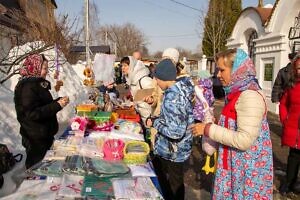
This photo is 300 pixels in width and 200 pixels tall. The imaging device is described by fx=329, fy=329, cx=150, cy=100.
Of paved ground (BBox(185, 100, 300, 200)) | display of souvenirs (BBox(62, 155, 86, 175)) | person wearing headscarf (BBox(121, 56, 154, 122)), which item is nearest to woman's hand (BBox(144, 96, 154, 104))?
person wearing headscarf (BBox(121, 56, 154, 122))

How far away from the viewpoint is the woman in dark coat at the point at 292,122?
419 centimetres

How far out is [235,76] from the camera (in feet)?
7.55

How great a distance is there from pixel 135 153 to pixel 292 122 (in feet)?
8.00

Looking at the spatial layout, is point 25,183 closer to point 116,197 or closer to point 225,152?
point 116,197

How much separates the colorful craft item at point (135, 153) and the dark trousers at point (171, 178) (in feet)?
1.15

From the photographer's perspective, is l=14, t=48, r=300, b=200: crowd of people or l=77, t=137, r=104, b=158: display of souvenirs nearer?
l=14, t=48, r=300, b=200: crowd of people

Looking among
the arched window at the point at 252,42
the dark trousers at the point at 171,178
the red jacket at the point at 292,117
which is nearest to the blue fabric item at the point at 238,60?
the dark trousers at the point at 171,178

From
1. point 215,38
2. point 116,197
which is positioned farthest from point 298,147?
point 215,38

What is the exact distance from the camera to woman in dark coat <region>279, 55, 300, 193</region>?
4.19m

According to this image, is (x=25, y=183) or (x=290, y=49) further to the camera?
(x=290, y=49)

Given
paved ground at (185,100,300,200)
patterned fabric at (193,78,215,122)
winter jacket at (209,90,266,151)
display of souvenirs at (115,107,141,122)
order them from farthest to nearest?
patterned fabric at (193,78,215,122), display of souvenirs at (115,107,141,122), paved ground at (185,100,300,200), winter jacket at (209,90,266,151)

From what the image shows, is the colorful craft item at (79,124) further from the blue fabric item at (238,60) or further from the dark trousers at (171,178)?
the blue fabric item at (238,60)

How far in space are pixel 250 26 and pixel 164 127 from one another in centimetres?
1213

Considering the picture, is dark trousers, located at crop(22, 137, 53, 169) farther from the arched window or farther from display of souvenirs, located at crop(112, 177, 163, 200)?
the arched window
